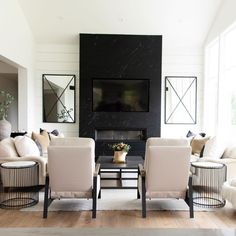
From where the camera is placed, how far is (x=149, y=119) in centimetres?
808

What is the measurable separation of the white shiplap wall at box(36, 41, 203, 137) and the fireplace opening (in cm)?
72

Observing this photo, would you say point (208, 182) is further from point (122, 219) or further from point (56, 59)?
point (56, 59)

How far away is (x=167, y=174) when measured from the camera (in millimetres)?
3793

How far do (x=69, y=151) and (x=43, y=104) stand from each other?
506 cm

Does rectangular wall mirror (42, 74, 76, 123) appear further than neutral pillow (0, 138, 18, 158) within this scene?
Yes

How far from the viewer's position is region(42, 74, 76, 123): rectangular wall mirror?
834 cm

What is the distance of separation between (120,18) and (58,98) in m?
2.87

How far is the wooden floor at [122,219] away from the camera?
11.5ft

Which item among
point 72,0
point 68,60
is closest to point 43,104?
point 68,60

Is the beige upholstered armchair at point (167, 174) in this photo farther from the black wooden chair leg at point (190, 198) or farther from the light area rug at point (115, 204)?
the light area rug at point (115, 204)

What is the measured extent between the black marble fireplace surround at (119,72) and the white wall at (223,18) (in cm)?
142

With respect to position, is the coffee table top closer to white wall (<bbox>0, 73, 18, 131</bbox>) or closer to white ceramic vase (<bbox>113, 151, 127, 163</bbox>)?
white ceramic vase (<bbox>113, 151, 127, 163</bbox>)

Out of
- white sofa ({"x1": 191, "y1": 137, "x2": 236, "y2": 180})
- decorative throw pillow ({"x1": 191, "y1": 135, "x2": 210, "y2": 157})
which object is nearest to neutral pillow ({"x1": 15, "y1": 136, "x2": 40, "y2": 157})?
white sofa ({"x1": 191, "y1": 137, "x2": 236, "y2": 180})

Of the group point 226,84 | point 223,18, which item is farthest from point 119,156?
point 223,18
